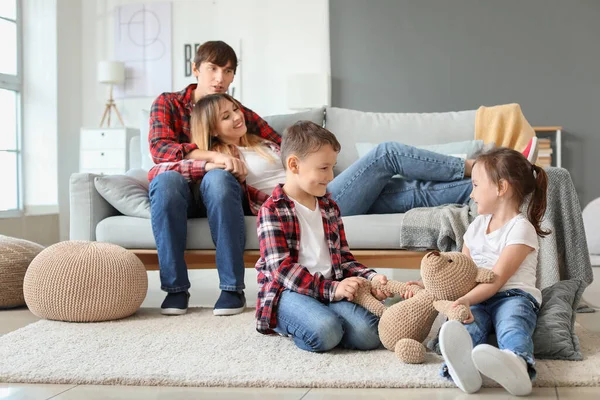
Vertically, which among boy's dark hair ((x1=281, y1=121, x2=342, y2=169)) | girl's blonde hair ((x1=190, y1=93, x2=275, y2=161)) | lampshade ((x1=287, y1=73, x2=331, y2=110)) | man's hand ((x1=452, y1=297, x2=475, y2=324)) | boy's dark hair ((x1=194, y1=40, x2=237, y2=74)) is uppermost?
lampshade ((x1=287, y1=73, x2=331, y2=110))

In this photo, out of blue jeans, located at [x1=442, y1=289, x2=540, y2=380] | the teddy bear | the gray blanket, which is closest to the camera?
blue jeans, located at [x1=442, y1=289, x2=540, y2=380]

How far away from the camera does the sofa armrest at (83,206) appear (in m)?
2.73

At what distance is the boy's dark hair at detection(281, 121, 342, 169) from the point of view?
1.92 metres

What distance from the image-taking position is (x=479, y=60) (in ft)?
19.0

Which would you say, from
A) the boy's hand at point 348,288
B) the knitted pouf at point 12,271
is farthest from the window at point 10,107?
the boy's hand at point 348,288

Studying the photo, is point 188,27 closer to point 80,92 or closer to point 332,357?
point 80,92

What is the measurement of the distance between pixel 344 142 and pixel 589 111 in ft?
10.6

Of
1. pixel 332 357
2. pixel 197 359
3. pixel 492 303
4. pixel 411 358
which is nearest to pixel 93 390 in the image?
pixel 197 359

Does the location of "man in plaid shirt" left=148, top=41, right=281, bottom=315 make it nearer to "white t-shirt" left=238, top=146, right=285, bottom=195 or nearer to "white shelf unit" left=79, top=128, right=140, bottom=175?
"white t-shirt" left=238, top=146, right=285, bottom=195

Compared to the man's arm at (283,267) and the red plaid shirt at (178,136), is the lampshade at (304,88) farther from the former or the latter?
the man's arm at (283,267)

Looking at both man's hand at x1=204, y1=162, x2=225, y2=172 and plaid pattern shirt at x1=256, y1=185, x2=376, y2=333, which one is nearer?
plaid pattern shirt at x1=256, y1=185, x2=376, y2=333

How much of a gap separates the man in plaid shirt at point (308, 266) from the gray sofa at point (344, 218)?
1.83ft

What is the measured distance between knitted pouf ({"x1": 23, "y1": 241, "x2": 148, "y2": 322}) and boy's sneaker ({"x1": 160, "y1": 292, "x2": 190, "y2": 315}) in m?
0.12

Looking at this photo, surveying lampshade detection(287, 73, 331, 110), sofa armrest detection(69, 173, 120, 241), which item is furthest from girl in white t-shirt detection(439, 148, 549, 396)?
lampshade detection(287, 73, 331, 110)
